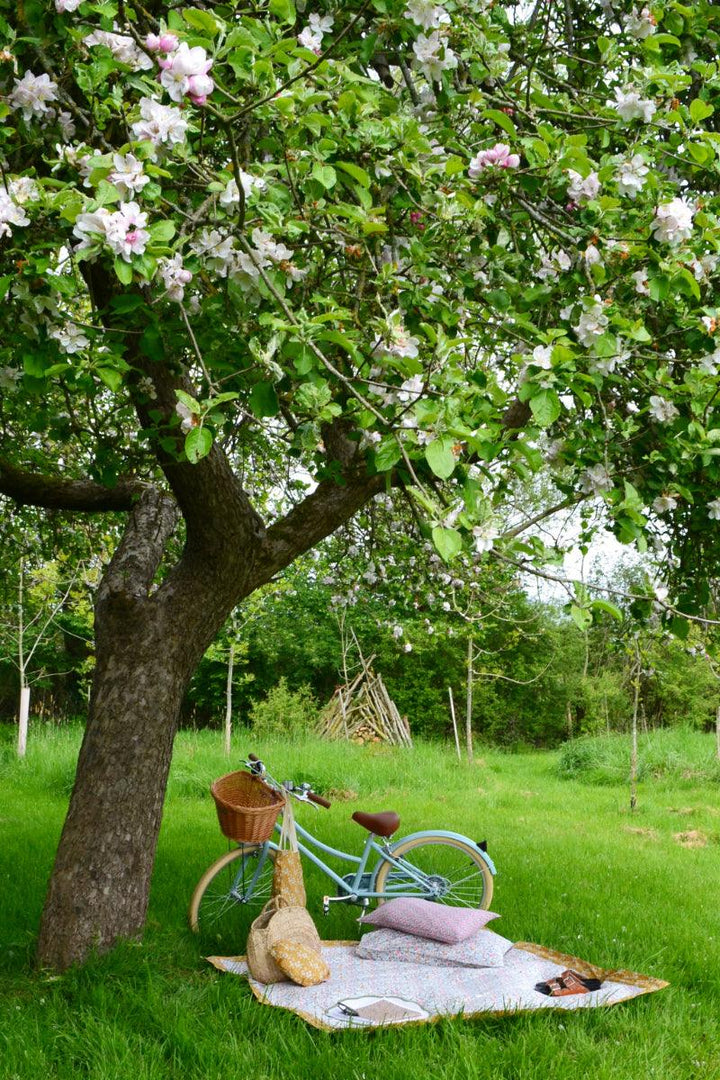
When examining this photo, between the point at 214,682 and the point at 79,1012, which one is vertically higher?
the point at 214,682

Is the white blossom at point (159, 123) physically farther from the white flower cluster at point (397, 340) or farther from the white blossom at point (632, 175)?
the white blossom at point (632, 175)

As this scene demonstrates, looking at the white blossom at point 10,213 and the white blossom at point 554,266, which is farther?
the white blossom at point 554,266

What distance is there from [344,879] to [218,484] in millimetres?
2258

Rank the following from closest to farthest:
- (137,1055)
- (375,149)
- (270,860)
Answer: (375,149), (137,1055), (270,860)

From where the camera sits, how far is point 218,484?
4.18 meters

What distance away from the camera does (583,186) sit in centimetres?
270

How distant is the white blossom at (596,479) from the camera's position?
126 inches

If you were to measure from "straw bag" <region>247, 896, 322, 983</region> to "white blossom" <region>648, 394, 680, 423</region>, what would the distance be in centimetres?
267

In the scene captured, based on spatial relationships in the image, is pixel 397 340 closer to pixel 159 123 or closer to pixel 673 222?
pixel 159 123

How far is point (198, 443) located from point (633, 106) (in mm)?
1788

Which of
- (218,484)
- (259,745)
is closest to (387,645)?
(259,745)

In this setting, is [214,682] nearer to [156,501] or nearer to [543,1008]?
[156,501]

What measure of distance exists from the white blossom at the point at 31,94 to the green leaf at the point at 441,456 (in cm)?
143

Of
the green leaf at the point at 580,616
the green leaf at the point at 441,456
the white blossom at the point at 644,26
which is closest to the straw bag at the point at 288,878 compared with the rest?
the green leaf at the point at 580,616
